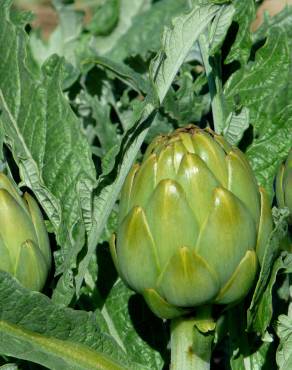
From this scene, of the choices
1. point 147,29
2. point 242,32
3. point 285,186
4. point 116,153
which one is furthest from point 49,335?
point 147,29

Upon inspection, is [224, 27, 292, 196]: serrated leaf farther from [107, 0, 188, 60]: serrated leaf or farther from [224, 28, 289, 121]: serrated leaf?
[107, 0, 188, 60]: serrated leaf

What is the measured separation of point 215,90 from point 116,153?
0.31 metres

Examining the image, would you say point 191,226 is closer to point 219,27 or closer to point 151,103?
point 151,103

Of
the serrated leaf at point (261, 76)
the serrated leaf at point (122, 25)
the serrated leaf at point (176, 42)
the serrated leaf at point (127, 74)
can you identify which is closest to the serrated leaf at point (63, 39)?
the serrated leaf at point (122, 25)

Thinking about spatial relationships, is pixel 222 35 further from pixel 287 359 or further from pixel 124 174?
pixel 287 359

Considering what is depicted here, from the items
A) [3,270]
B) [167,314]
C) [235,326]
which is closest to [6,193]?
[3,270]

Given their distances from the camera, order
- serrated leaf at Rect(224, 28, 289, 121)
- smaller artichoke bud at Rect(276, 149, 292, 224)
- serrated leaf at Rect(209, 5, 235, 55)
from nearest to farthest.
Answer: smaller artichoke bud at Rect(276, 149, 292, 224), serrated leaf at Rect(209, 5, 235, 55), serrated leaf at Rect(224, 28, 289, 121)

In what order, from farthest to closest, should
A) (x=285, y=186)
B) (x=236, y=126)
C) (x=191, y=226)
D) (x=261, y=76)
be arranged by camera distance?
(x=261, y=76), (x=236, y=126), (x=285, y=186), (x=191, y=226)

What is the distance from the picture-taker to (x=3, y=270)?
944 mm

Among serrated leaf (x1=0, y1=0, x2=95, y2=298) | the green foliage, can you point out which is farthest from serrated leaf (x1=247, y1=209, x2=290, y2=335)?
serrated leaf (x1=0, y1=0, x2=95, y2=298)

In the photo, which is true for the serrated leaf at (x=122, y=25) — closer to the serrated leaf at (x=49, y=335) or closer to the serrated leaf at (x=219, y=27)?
the serrated leaf at (x=219, y=27)

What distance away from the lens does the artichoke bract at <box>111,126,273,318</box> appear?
3.07 ft

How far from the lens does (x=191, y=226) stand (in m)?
0.94

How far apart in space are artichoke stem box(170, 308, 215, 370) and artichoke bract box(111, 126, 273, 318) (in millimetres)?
32
